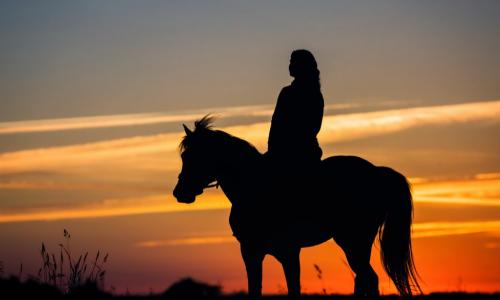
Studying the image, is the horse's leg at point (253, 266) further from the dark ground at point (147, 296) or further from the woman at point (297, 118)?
the woman at point (297, 118)

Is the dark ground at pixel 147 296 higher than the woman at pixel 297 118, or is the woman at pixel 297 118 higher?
the woman at pixel 297 118

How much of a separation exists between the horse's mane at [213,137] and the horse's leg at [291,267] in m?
1.66

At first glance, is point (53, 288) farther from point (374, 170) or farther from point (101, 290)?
point (374, 170)

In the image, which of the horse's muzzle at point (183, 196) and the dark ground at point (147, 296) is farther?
the horse's muzzle at point (183, 196)

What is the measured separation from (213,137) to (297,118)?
140 cm

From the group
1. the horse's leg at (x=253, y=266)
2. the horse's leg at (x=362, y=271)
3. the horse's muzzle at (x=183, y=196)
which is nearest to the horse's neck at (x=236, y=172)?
the horse's muzzle at (x=183, y=196)

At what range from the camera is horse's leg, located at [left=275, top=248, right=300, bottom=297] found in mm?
14125

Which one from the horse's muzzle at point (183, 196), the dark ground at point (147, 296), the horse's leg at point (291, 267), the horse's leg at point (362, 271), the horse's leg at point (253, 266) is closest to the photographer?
the dark ground at point (147, 296)

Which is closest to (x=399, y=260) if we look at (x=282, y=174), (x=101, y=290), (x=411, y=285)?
(x=411, y=285)

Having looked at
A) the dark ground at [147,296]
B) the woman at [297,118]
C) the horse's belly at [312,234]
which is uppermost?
the woman at [297,118]

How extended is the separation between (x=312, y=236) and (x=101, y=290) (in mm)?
3645

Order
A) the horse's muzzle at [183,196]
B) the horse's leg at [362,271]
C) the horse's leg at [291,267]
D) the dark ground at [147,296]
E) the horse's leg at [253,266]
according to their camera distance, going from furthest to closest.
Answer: the horse's muzzle at [183,196], the horse's leg at [362,271], the horse's leg at [291,267], the horse's leg at [253,266], the dark ground at [147,296]

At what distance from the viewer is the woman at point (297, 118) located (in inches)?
567

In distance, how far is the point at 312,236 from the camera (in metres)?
14.9
